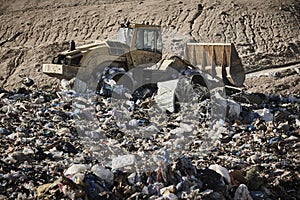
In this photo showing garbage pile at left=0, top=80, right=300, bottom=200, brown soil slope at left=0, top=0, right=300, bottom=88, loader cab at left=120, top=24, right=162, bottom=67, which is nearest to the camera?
garbage pile at left=0, top=80, right=300, bottom=200

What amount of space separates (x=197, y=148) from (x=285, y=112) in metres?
2.28

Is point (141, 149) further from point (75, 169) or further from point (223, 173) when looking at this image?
point (223, 173)

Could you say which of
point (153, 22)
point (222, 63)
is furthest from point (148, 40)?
point (153, 22)

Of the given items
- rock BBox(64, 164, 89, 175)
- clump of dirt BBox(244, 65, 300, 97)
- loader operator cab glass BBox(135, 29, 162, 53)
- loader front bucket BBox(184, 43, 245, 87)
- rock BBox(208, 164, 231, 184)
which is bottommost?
rock BBox(208, 164, 231, 184)

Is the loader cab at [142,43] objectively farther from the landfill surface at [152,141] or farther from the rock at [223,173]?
the rock at [223,173]

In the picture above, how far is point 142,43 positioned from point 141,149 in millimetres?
3511

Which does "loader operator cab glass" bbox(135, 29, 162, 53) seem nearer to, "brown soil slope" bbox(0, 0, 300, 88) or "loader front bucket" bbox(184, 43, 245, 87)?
"loader front bucket" bbox(184, 43, 245, 87)

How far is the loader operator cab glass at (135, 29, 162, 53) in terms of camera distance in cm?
965

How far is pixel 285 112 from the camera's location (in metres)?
8.30

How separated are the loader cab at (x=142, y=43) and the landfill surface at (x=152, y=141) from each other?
2.81 feet

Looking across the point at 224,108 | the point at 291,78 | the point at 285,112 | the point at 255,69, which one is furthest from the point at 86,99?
the point at 255,69

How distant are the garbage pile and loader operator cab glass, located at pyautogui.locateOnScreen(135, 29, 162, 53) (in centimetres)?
135

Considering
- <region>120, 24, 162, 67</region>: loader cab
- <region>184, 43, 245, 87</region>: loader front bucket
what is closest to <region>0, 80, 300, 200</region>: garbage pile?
<region>184, 43, 245, 87</region>: loader front bucket

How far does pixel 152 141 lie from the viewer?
7.17 m
